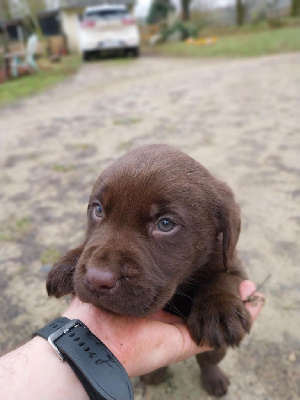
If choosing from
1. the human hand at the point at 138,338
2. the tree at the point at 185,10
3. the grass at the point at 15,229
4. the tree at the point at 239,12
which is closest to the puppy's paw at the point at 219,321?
the human hand at the point at 138,338

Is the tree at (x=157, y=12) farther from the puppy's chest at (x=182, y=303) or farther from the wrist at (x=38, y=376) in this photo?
the wrist at (x=38, y=376)

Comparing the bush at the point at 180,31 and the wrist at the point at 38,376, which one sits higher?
the wrist at the point at 38,376

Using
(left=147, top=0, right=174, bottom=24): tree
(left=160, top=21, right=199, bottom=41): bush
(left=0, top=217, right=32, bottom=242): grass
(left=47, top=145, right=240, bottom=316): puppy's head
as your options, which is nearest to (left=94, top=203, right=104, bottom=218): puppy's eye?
(left=47, top=145, right=240, bottom=316): puppy's head

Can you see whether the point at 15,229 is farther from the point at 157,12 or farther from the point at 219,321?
the point at 157,12

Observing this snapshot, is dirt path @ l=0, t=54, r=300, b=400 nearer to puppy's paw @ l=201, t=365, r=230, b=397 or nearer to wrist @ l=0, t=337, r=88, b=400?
puppy's paw @ l=201, t=365, r=230, b=397

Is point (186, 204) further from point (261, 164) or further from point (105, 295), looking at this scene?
point (261, 164)

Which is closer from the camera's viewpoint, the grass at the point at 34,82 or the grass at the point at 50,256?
the grass at the point at 50,256
